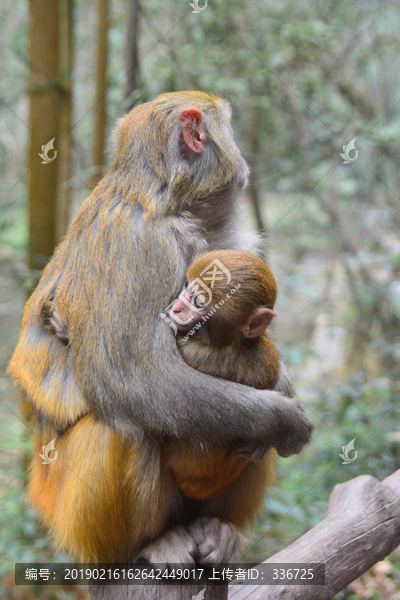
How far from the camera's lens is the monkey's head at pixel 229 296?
2520mm

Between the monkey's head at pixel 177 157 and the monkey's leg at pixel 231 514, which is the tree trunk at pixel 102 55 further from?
the monkey's leg at pixel 231 514

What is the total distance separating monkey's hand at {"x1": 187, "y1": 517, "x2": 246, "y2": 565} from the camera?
9.09ft

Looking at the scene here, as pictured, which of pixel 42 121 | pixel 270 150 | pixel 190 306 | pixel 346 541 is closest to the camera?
pixel 190 306

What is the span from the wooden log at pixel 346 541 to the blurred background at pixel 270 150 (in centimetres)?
48

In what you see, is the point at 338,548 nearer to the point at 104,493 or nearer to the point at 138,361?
the point at 104,493

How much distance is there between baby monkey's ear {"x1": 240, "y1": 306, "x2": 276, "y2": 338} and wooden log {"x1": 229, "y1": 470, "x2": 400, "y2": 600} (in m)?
1.51

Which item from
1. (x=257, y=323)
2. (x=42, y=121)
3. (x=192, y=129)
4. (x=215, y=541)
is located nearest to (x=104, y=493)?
(x=215, y=541)

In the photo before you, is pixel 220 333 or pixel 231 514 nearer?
pixel 220 333

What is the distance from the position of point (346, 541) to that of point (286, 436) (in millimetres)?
1031

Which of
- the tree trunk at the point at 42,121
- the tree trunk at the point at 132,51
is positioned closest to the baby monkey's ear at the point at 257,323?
the tree trunk at the point at 42,121

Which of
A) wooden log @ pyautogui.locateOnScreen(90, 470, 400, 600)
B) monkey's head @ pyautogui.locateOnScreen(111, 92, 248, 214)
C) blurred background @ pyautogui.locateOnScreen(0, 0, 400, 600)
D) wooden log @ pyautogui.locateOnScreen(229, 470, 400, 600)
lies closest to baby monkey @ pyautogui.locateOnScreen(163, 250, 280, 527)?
monkey's head @ pyautogui.locateOnScreen(111, 92, 248, 214)

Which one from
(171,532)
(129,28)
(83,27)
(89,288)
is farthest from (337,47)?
(171,532)

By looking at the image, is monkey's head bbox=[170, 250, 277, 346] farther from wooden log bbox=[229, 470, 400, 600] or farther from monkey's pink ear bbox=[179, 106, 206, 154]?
wooden log bbox=[229, 470, 400, 600]

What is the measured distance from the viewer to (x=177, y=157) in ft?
8.78
